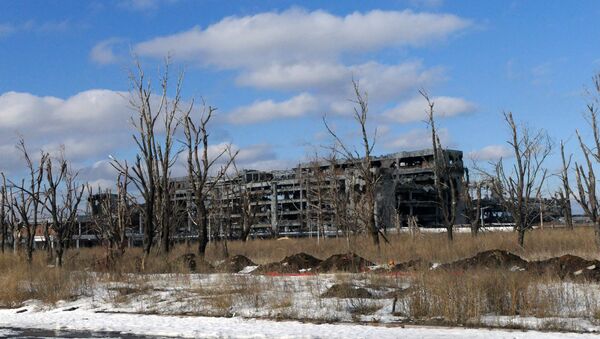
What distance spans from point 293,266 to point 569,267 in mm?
8893

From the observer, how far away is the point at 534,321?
39.4ft

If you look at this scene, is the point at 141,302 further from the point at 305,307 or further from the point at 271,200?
the point at 271,200

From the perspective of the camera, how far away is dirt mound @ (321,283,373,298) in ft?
48.4

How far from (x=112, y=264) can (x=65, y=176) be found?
13.1 metres

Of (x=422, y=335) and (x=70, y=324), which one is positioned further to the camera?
(x=70, y=324)

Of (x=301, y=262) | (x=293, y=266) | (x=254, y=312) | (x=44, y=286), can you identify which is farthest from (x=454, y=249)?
(x=44, y=286)

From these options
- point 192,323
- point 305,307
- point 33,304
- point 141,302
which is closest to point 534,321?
point 305,307

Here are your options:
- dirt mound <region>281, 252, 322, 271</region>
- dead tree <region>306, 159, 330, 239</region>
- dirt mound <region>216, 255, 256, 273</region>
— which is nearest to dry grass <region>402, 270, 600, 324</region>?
dirt mound <region>281, 252, 322, 271</region>

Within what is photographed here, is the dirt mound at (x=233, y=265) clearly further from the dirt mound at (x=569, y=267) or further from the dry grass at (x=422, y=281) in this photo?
the dirt mound at (x=569, y=267)

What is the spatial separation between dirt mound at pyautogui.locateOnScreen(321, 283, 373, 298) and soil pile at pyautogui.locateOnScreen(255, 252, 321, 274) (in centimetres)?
680

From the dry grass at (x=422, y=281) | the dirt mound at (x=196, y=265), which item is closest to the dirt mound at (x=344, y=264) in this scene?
the dry grass at (x=422, y=281)

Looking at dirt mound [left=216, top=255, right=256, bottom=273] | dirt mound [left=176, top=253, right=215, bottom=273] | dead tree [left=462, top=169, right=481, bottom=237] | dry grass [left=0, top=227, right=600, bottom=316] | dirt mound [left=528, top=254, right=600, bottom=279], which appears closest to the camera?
dry grass [left=0, top=227, right=600, bottom=316]

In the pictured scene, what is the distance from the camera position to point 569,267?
57.5ft

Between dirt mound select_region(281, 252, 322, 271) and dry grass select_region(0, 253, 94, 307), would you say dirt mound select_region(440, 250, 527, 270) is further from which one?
dry grass select_region(0, 253, 94, 307)
